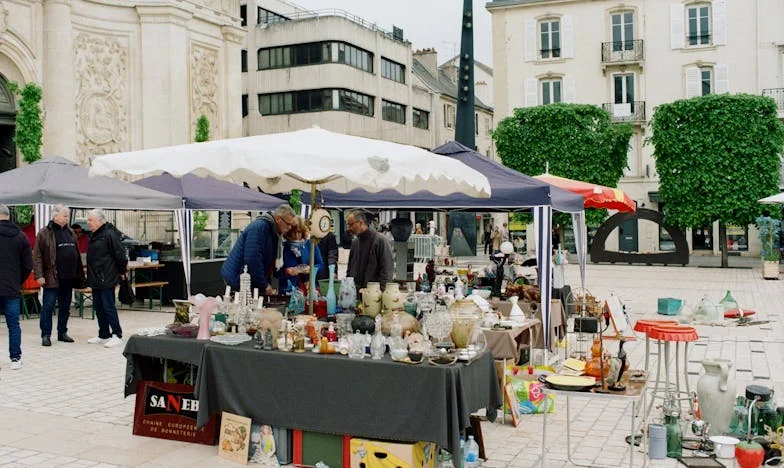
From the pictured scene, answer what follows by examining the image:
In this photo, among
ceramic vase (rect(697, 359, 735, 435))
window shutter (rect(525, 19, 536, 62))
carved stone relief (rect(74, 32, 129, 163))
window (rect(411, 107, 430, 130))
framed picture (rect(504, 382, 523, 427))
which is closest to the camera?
ceramic vase (rect(697, 359, 735, 435))

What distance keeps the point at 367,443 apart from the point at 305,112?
34581mm

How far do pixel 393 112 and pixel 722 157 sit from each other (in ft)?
67.5

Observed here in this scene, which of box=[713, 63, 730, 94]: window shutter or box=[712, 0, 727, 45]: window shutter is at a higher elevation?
box=[712, 0, 727, 45]: window shutter

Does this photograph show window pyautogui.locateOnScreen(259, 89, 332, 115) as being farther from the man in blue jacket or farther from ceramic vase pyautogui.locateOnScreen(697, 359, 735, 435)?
ceramic vase pyautogui.locateOnScreen(697, 359, 735, 435)

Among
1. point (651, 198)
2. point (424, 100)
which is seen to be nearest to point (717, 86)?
point (651, 198)

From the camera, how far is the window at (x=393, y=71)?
4219 centimetres

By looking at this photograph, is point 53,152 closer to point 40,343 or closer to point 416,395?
point 40,343

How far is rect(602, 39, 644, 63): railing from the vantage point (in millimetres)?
34906

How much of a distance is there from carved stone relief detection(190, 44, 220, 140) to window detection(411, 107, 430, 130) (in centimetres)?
2035

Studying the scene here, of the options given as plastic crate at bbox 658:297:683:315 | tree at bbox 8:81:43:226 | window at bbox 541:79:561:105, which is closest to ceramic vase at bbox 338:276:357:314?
plastic crate at bbox 658:297:683:315

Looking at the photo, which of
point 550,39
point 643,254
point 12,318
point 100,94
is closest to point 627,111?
point 550,39

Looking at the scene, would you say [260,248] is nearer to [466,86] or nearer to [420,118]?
[466,86]

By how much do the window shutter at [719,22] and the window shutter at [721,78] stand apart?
1.07m

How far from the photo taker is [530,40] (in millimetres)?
36688
